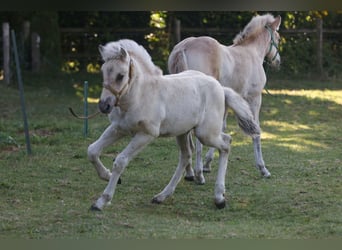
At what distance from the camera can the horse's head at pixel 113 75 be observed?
15.5 feet

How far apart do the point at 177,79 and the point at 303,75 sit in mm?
12806

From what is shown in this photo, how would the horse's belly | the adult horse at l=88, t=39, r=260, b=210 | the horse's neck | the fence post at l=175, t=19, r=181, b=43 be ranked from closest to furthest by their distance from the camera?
the adult horse at l=88, t=39, r=260, b=210 → the horse's belly → the horse's neck → the fence post at l=175, t=19, r=181, b=43

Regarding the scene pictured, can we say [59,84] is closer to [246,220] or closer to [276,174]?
[276,174]

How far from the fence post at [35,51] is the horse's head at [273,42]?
10.2 metres

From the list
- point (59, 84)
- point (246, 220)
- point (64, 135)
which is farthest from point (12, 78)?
point (246, 220)

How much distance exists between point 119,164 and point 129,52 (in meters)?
0.95

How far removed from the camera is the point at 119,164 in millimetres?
5086

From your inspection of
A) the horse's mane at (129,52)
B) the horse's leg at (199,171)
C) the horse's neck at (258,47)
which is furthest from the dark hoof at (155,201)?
the horse's neck at (258,47)

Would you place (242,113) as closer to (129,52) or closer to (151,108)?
(151,108)

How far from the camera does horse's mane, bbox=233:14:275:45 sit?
790 centimetres

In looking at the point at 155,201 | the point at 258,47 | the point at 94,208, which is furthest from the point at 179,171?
the point at 258,47

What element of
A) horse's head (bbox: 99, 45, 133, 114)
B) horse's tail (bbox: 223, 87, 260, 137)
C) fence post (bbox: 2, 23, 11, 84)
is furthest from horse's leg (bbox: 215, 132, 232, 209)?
fence post (bbox: 2, 23, 11, 84)

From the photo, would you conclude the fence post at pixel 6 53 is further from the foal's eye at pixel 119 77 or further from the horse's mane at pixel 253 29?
the foal's eye at pixel 119 77

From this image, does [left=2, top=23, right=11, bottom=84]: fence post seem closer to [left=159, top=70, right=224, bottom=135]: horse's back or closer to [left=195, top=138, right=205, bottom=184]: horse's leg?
[left=195, top=138, right=205, bottom=184]: horse's leg
